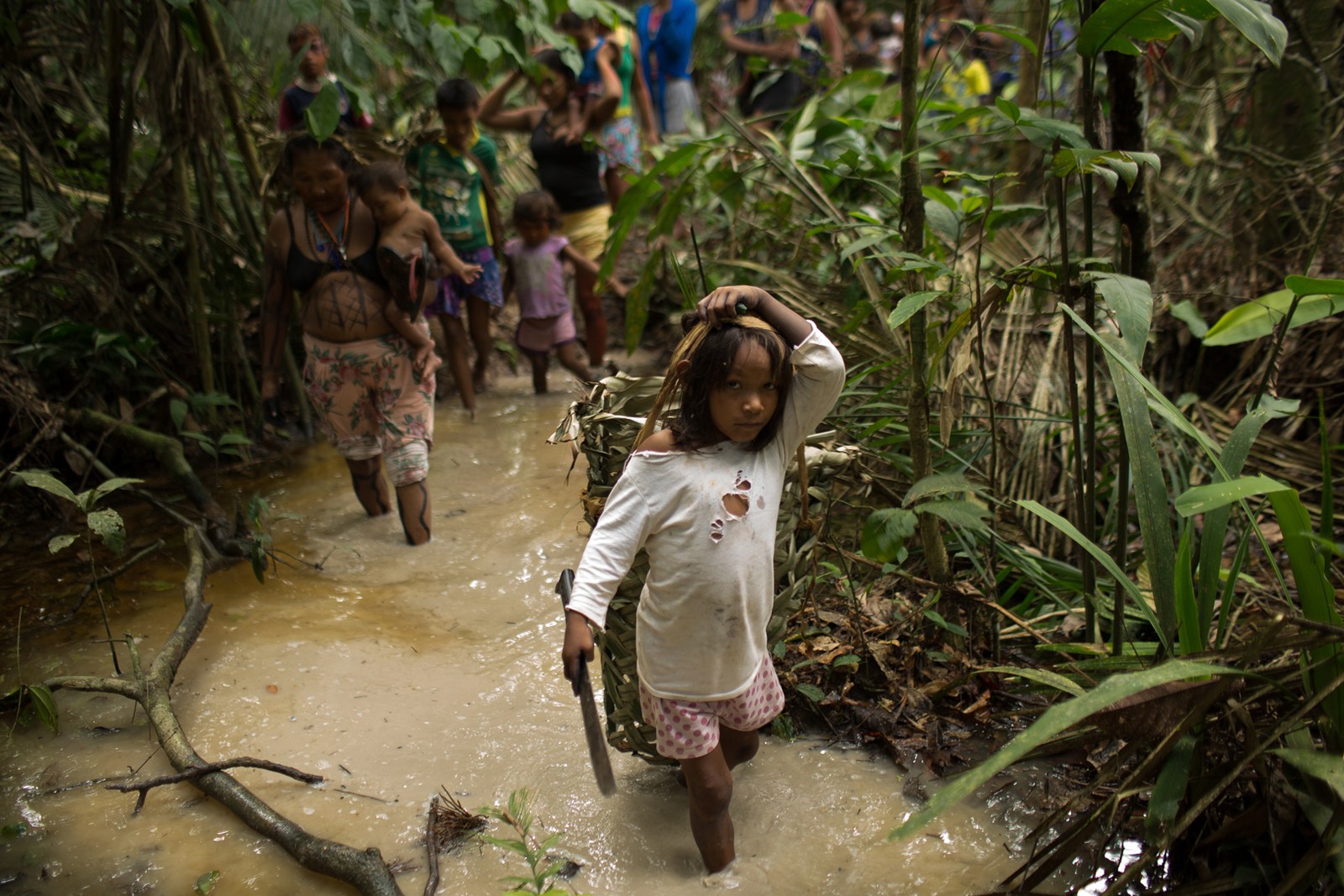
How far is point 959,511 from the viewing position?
7.49 feet

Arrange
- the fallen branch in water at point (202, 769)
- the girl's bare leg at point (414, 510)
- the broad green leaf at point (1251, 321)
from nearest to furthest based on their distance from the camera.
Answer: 1. the fallen branch in water at point (202, 769)
2. the broad green leaf at point (1251, 321)
3. the girl's bare leg at point (414, 510)

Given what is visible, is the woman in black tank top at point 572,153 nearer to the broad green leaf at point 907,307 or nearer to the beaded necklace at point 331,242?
the beaded necklace at point 331,242

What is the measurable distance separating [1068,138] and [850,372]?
3.80 feet

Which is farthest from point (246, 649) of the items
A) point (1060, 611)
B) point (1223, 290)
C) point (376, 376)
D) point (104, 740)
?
point (1223, 290)

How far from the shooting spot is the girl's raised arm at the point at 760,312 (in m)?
1.94

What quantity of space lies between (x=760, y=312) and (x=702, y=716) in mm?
822

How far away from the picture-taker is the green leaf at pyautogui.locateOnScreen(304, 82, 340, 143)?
11.2ft

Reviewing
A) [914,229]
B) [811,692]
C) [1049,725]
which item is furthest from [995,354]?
[1049,725]

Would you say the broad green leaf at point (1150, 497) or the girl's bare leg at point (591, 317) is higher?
the broad green leaf at point (1150, 497)

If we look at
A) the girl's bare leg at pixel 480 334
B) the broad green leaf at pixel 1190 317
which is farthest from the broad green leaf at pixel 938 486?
the girl's bare leg at pixel 480 334

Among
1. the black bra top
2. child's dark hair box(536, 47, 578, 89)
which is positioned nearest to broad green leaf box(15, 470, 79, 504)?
the black bra top

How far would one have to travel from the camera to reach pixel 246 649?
289 cm

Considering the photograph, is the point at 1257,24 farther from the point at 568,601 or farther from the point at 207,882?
the point at 207,882

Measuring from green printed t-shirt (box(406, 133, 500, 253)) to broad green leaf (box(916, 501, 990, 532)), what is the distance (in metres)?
3.28
